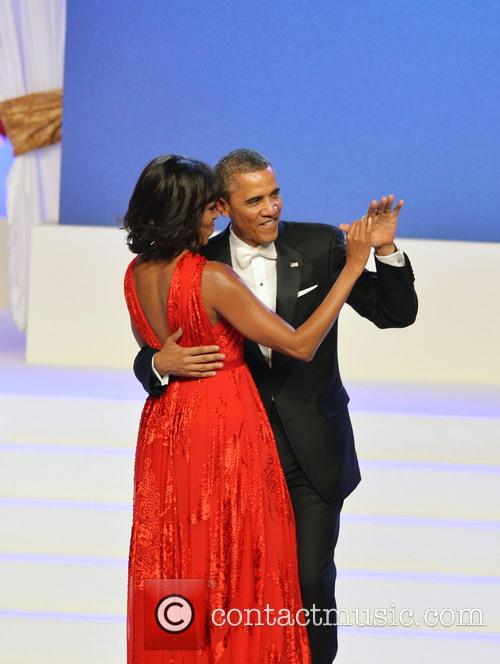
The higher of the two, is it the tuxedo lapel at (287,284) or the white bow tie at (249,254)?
the white bow tie at (249,254)

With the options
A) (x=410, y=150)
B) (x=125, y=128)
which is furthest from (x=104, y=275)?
(x=410, y=150)

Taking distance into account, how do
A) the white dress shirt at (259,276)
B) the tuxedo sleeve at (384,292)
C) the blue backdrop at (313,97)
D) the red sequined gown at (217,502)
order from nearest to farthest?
the red sequined gown at (217,502) → the tuxedo sleeve at (384,292) → the white dress shirt at (259,276) → the blue backdrop at (313,97)

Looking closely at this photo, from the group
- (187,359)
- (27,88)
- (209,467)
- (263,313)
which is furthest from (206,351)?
(27,88)

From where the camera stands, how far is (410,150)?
6.95 metres

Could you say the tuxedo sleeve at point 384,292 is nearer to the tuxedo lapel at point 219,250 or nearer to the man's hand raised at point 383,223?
the man's hand raised at point 383,223

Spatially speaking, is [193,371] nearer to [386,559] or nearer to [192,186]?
[192,186]

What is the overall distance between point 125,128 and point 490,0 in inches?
95.5

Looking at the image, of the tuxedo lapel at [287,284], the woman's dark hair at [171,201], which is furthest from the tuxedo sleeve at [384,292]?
the woman's dark hair at [171,201]

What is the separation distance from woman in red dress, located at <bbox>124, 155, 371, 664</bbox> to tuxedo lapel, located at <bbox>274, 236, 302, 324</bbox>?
20 centimetres

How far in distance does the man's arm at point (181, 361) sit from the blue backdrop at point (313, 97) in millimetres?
4303

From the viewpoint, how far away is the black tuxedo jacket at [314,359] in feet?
9.90

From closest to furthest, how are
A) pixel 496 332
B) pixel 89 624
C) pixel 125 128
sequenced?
pixel 89 624 < pixel 496 332 < pixel 125 128

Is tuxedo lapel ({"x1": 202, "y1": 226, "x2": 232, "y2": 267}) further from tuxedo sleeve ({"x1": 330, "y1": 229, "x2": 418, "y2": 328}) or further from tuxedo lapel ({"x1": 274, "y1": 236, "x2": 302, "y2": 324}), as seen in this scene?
tuxedo sleeve ({"x1": 330, "y1": 229, "x2": 418, "y2": 328})
